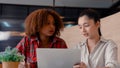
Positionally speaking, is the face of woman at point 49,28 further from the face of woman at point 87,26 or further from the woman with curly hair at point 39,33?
the face of woman at point 87,26

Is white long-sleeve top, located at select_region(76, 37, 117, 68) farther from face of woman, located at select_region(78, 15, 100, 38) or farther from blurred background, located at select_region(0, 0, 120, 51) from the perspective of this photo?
blurred background, located at select_region(0, 0, 120, 51)

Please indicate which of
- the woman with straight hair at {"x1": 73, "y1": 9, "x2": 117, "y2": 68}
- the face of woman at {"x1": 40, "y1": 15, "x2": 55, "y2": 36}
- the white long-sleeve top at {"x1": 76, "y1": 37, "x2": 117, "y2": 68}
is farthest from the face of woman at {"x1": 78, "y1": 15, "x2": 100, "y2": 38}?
the face of woman at {"x1": 40, "y1": 15, "x2": 55, "y2": 36}

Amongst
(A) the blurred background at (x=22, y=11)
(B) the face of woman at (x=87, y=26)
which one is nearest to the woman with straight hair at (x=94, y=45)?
(B) the face of woman at (x=87, y=26)

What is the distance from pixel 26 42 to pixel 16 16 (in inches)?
184

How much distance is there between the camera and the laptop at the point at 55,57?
1458 millimetres

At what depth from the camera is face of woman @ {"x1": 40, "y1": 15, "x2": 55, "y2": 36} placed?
1.79m

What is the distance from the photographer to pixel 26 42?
190 centimetres

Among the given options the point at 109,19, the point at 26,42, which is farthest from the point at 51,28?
the point at 109,19

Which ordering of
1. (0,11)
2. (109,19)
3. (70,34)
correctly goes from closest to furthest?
(109,19) → (70,34) → (0,11)

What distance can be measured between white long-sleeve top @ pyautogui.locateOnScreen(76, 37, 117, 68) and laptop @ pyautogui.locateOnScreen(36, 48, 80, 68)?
0.29 m

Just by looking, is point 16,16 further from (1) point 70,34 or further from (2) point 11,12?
(1) point 70,34

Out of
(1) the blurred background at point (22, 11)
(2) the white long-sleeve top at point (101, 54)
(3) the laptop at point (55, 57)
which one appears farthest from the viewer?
(1) the blurred background at point (22, 11)

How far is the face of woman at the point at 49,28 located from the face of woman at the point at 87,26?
0.22 meters

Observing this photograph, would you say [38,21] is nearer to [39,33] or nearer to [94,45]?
[39,33]
